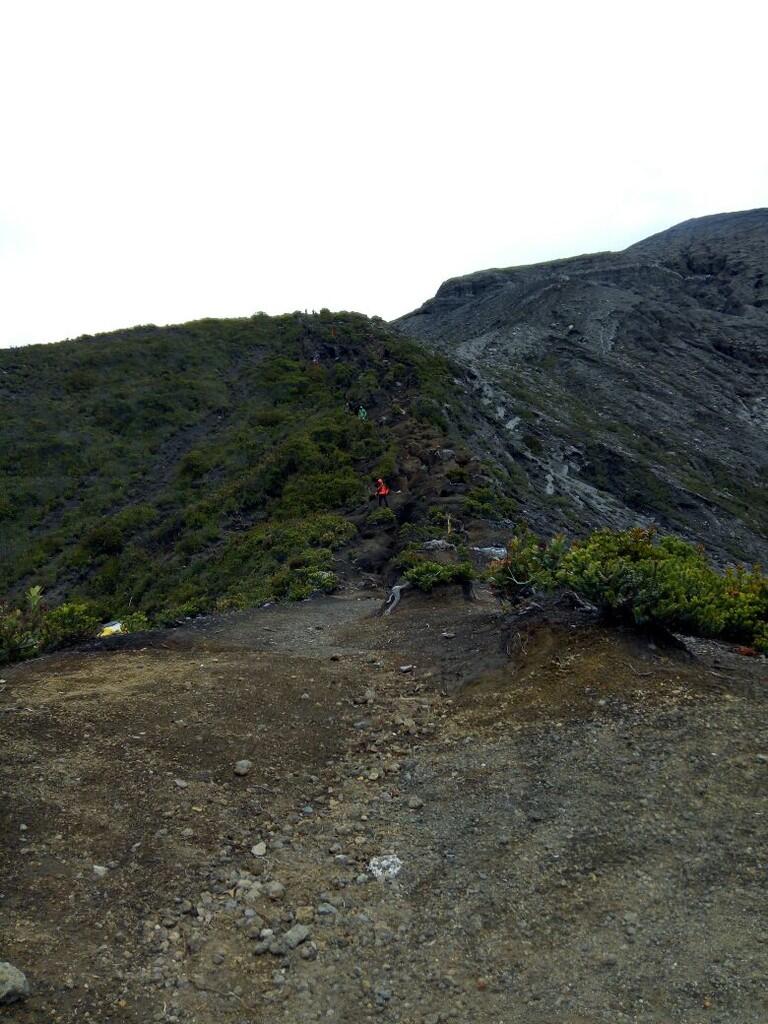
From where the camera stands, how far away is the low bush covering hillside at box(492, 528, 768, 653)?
8766 mm

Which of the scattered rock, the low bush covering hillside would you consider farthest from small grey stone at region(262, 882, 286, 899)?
the low bush covering hillside

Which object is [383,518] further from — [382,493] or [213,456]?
[213,456]

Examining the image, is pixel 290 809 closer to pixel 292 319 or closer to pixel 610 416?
pixel 610 416

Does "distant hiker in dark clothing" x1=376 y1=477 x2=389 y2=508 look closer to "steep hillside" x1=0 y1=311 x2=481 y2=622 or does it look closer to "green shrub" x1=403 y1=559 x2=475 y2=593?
"steep hillside" x1=0 y1=311 x2=481 y2=622

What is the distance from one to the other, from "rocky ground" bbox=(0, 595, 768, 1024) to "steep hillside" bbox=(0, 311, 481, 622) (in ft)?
28.6

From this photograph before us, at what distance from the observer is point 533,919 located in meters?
5.08

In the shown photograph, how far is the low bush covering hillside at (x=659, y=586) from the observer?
345 inches

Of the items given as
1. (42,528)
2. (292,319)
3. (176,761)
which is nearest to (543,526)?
(176,761)

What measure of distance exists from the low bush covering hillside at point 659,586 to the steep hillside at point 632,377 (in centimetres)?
1148

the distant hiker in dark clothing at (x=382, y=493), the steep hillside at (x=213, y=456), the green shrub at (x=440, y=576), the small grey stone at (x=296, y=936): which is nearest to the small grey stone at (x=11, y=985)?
the small grey stone at (x=296, y=936)

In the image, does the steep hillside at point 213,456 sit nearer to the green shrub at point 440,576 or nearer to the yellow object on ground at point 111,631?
the yellow object on ground at point 111,631

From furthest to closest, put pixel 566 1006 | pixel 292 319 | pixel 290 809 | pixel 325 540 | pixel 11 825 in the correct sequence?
pixel 292 319
pixel 325 540
pixel 290 809
pixel 11 825
pixel 566 1006

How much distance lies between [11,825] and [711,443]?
139 feet

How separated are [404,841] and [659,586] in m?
4.44
